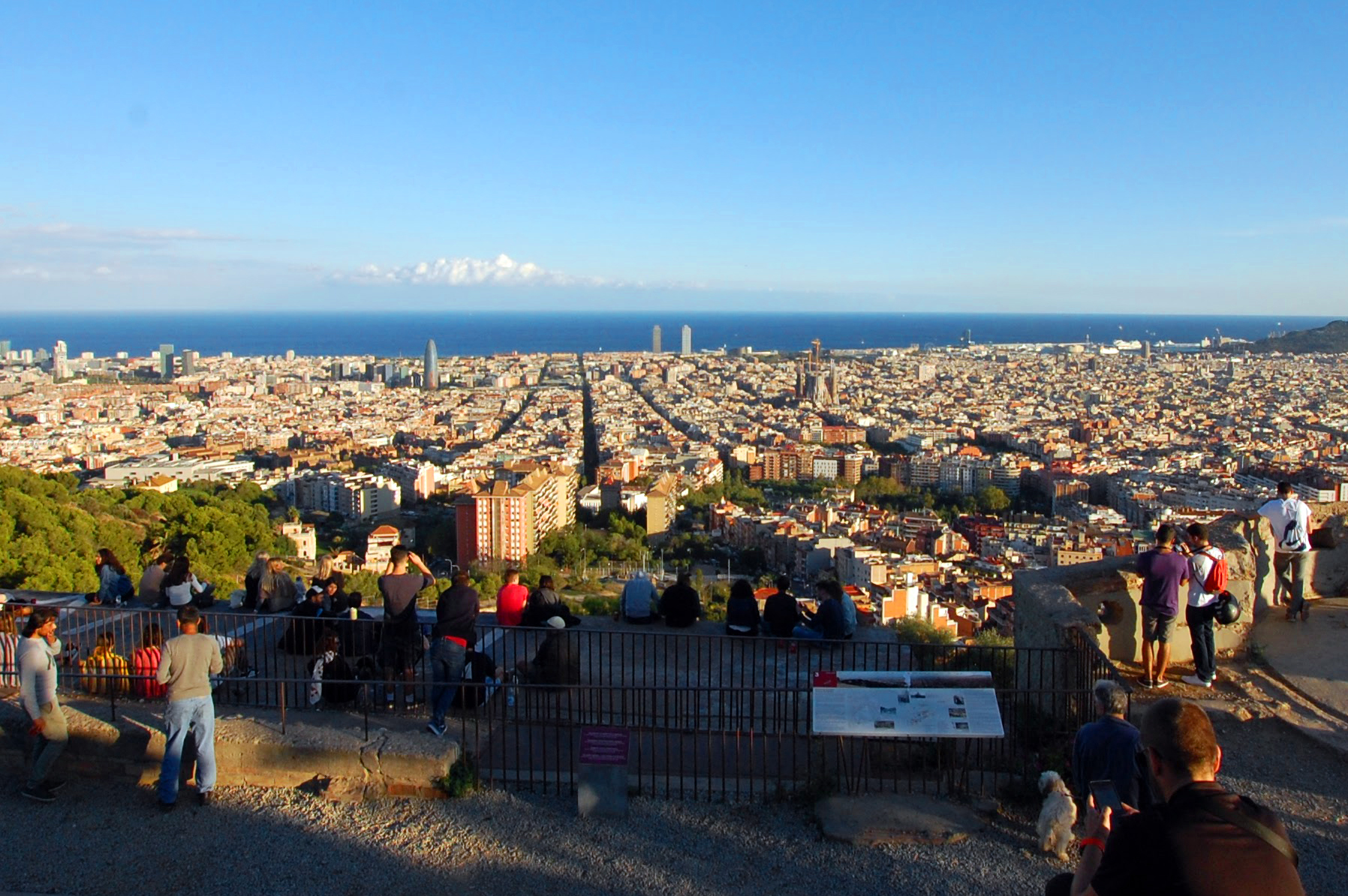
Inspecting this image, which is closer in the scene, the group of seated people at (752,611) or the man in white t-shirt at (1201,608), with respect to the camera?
the man in white t-shirt at (1201,608)

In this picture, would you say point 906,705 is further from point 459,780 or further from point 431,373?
point 431,373

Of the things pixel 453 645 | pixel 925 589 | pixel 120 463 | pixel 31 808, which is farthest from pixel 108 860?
pixel 120 463

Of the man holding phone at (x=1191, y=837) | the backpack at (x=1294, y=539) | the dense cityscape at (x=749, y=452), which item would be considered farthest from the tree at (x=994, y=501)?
the man holding phone at (x=1191, y=837)

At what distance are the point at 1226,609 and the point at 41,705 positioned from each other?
18.4 ft

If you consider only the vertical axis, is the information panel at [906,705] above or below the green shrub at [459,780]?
above

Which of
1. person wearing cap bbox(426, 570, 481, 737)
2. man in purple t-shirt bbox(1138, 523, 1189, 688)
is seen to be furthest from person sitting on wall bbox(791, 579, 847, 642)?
person wearing cap bbox(426, 570, 481, 737)

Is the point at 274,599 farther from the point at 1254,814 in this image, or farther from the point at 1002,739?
the point at 1254,814

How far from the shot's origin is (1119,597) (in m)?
6.25

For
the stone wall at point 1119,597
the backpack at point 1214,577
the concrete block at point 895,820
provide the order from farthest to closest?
the stone wall at point 1119,597, the backpack at point 1214,577, the concrete block at point 895,820

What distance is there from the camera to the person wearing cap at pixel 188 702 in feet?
14.6

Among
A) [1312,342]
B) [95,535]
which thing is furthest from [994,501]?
[1312,342]

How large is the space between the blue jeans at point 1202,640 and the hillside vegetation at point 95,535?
32.6 ft

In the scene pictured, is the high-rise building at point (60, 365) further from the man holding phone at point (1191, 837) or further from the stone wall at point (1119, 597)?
the man holding phone at point (1191, 837)

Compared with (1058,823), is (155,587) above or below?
above
